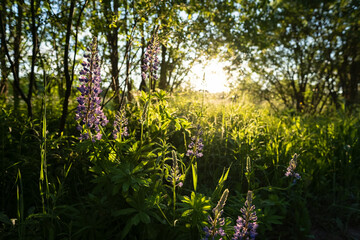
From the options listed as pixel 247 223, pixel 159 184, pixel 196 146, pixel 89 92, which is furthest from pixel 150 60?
pixel 247 223

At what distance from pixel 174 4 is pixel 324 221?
325 centimetres

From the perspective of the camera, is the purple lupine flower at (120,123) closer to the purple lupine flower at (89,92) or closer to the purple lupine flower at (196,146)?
the purple lupine flower at (89,92)

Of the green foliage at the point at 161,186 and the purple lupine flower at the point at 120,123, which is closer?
the green foliage at the point at 161,186

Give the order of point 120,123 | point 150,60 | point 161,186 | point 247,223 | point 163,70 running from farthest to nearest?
point 163,70, point 150,60, point 120,123, point 161,186, point 247,223

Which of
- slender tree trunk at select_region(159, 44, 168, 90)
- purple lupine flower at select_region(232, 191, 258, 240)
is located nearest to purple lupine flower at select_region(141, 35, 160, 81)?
purple lupine flower at select_region(232, 191, 258, 240)

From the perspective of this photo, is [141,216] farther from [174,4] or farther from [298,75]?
[298,75]

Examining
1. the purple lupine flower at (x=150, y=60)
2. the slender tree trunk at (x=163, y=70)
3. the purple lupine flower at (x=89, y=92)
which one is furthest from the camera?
the slender tree trunk at (x=163, y=70)

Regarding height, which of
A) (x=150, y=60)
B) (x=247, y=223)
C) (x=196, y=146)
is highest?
(x=150, y=60)

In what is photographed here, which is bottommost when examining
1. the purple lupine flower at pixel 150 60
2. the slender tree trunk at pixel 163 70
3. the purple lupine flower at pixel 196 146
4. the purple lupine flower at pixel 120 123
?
the purple lupine flower at pixel 196 146

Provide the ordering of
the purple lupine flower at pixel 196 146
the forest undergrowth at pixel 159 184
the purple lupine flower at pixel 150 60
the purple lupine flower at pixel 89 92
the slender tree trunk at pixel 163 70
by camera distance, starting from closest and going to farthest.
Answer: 1. the forest undergrowth at pixel 159 184
2. the purple lupine flower at pixel 89 92
3. the purple lupine flower at pixel 196 146
4. the purple lupine flower at pixel 150 60
5. the slender tree trunk at pixel 163 70

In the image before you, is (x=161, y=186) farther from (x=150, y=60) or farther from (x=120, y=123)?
(x=150, y=60)

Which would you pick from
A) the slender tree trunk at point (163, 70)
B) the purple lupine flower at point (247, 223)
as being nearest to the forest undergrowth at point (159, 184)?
the purple lupine flower at point (247, 223)

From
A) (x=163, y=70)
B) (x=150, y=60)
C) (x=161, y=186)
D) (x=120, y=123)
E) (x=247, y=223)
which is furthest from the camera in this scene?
(x=163, y=70)

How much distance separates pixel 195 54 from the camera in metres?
5.31
